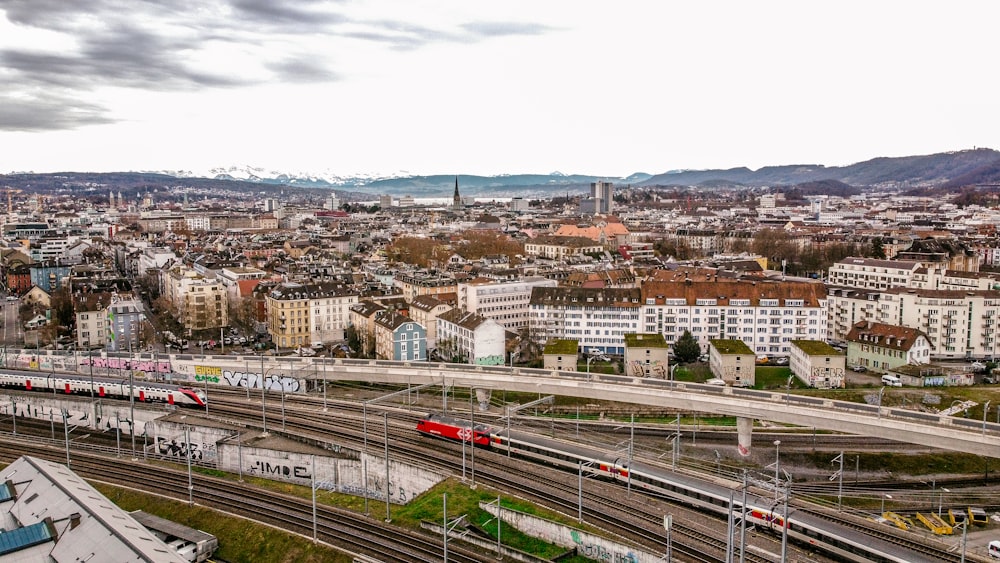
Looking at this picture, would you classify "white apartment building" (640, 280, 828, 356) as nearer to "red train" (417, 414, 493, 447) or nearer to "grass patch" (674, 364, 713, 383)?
"grass patch" (674, 364, 713, 383)

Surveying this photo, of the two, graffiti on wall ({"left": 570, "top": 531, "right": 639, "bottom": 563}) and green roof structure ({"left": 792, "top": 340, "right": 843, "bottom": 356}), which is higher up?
green roof structure ({"left": 792, "top": 340, "right": 843, "bottom": 356})

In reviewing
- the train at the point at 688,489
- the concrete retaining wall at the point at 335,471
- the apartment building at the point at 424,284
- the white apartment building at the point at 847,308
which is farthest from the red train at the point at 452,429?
the white apartment building at the point at 847,308

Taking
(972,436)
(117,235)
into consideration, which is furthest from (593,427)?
(117,235)

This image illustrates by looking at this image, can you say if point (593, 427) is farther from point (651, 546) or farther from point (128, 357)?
point (128, 357)

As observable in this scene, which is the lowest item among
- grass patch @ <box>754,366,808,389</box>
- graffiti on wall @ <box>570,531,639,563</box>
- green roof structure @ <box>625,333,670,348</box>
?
grass patch @ <box>754,366,808,389</box>

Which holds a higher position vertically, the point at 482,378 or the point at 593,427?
the point at 482,378

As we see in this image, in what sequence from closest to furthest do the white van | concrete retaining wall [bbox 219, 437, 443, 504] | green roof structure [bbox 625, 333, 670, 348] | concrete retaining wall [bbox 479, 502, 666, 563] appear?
concrete retaining wall [bbox 479, 502, 666, 563] → concrete retaining wall [bbox 219, 437, 443, 504] → the white van → green roof structure [bbox 625, 333, 670, 348]

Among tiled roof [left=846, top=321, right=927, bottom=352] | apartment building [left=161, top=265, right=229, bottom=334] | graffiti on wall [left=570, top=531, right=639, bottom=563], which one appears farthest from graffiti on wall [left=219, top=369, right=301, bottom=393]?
tiled roof [left=846, top=321, right=927, bottom=352]
